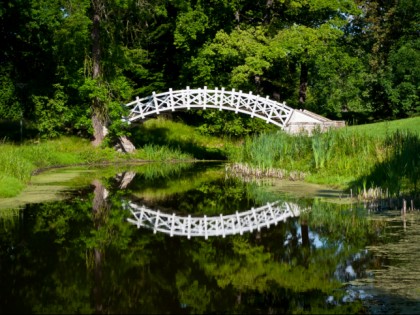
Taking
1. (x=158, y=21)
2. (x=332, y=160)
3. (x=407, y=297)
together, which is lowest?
(x=407, y=297)

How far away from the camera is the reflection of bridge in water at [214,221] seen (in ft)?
44.1

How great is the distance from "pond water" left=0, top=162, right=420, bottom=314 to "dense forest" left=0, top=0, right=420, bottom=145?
16.3 meters

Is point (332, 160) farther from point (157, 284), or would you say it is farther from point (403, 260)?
point (157, 284)

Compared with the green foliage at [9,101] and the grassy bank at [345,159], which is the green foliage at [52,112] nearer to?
the green foliage at [9,101]

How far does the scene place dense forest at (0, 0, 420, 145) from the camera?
33438mm

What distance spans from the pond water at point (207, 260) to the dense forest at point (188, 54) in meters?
16.3

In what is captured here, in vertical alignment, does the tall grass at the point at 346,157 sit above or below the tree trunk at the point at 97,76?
below

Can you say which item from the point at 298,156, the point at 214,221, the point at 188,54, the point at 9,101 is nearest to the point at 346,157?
the point at 298,156

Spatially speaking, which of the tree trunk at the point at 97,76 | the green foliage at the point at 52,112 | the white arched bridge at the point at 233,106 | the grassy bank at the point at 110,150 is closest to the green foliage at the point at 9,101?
the green foliage at the point at 52,112

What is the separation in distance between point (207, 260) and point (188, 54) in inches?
1212

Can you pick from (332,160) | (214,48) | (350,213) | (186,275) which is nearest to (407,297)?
(186,275)

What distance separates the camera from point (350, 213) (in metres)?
14.5

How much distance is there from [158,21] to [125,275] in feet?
115

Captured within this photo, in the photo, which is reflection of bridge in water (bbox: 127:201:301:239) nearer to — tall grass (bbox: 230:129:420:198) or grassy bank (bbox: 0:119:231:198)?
tall grass (bbox: 230:129:420:198)
